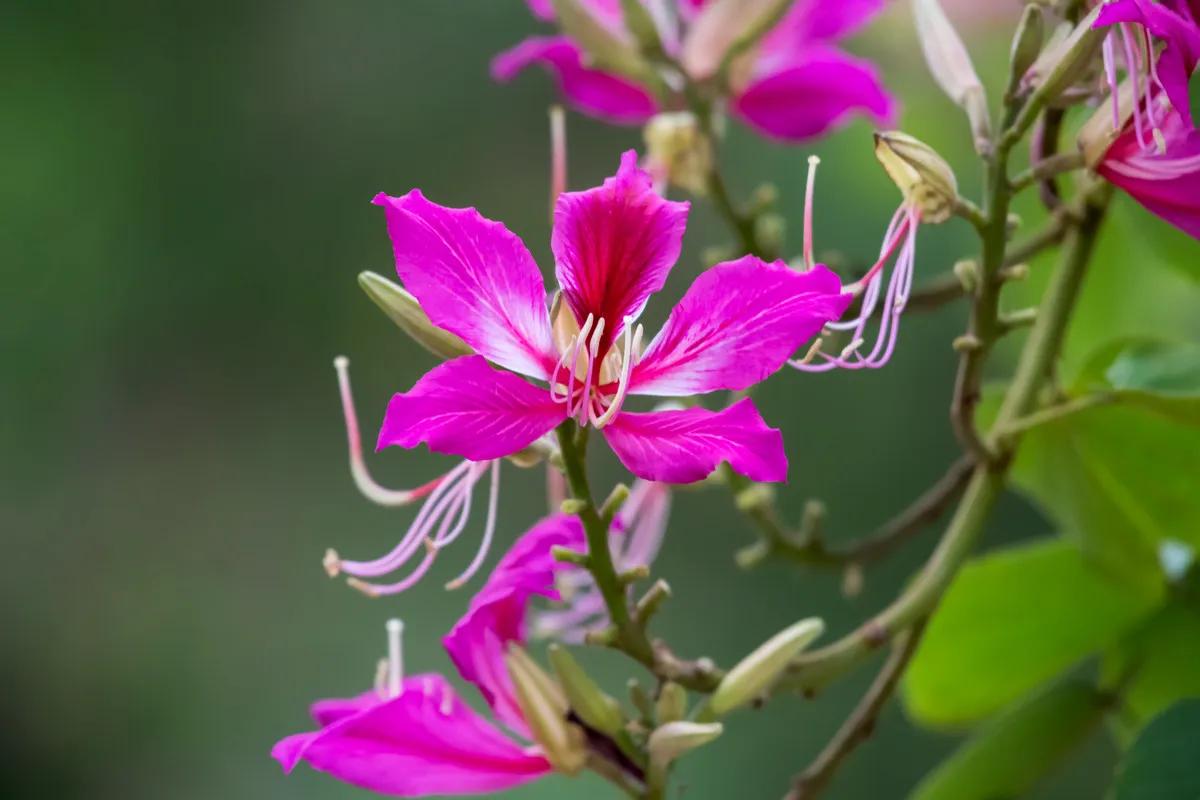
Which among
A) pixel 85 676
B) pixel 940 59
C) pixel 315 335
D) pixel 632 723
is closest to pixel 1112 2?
pixel 940 59

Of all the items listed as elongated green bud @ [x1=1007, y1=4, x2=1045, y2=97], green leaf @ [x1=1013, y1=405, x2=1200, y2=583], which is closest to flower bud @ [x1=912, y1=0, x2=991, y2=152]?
elongated green bud @ [x1=1007, y1=4, x2=1045, y2=97]

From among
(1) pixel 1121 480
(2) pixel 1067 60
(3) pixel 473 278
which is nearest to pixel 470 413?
(3) pixel 473 278

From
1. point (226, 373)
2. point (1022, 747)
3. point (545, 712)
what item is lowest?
point (1022, 747)

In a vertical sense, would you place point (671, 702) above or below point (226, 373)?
below

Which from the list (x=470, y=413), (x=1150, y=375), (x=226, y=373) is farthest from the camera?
(x=226, y=373)

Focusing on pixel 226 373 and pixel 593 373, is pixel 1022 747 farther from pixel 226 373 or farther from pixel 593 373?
pixel 226 373

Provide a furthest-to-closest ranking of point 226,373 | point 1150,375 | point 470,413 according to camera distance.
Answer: point 226,373 < point 1150,375 < point 470,413
